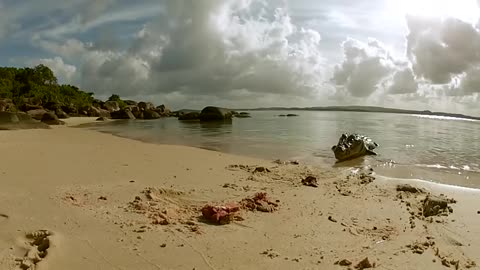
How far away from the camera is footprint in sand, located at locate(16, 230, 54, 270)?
3837mm

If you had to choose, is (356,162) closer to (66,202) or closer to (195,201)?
(195,201)

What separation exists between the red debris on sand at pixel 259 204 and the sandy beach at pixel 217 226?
0.05 metres

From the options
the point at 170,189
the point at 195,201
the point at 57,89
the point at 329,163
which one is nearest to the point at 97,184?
the point at 170,189

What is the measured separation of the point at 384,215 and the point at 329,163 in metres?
7.26

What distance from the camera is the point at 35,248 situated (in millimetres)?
4188

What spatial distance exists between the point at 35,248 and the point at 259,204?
3.27 m

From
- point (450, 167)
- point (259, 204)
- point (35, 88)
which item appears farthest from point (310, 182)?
point (35, 88)

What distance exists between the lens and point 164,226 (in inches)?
201

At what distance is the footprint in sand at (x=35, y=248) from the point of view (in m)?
3.84

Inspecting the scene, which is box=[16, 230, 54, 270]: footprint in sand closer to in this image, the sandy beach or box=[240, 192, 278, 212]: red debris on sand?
the sandy beach

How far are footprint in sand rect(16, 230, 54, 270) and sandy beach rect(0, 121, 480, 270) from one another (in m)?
0.02

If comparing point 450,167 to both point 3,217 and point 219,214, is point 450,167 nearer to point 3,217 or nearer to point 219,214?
point 219,214

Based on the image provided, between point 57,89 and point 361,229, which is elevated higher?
point 57,89

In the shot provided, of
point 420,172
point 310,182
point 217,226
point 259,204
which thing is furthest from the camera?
point 420,172
